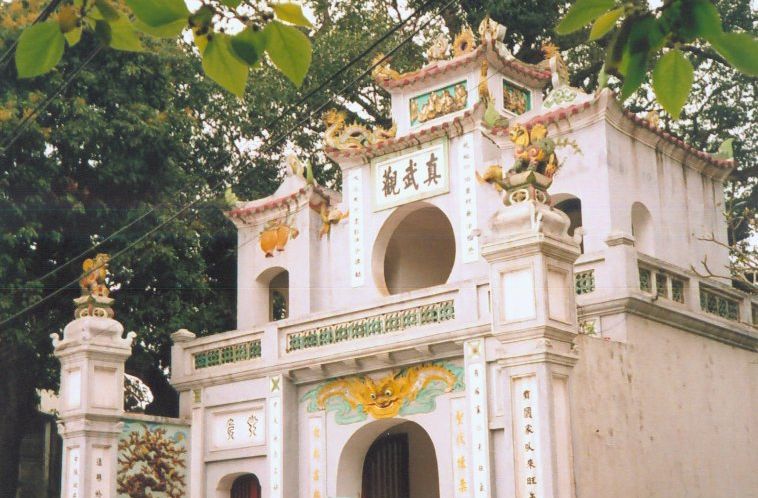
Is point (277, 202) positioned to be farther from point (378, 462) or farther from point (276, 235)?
point (378, 462)

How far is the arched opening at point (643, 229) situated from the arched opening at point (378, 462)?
3516 mm

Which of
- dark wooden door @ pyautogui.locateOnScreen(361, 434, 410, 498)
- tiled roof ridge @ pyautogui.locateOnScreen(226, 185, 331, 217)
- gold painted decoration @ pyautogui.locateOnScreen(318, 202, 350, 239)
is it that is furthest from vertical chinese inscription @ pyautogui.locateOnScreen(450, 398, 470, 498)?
tiled roof ridge @ pyautogui.locateOnScreen(226, 185, 331, 217)

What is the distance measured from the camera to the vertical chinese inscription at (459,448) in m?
12.6

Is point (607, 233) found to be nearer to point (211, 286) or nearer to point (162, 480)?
point (162, 480)

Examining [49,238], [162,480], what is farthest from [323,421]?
[49,238]

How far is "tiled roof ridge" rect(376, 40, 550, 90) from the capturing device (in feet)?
49.0

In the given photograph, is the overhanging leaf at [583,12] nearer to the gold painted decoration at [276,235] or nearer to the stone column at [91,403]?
the stone column at [91,403]

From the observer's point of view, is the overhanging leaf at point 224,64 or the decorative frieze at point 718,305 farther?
the decorative frieze at point 718,305

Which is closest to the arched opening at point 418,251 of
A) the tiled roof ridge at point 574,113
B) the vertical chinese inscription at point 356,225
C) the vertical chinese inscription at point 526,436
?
the vertical chinese inscription at point 356,225

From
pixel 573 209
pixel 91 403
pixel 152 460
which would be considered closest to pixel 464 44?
pixel 573 209

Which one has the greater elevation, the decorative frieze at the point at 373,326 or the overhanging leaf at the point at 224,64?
the decorative frieze at the point at 373,326

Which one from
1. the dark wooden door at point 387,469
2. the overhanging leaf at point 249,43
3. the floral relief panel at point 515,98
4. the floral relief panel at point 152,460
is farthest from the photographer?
the floral relief panel at point 515,98

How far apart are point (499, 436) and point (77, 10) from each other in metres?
10.3

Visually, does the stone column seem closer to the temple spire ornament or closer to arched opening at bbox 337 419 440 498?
the temple spire ornament
